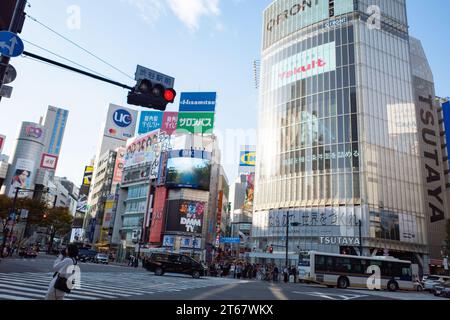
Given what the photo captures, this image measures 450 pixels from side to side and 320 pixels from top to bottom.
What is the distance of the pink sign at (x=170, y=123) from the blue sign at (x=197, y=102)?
226 inches

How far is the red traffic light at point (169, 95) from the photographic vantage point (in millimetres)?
8414

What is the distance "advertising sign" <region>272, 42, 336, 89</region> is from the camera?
61.5 metres

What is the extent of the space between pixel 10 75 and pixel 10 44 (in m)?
1.46

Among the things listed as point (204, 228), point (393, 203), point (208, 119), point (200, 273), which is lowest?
point (200, 273)

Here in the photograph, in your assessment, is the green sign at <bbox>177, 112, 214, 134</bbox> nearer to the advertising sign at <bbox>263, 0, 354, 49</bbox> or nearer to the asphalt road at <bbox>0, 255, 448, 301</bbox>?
the advertising sign at <bbox>263, 0, 354, 49</bbox>

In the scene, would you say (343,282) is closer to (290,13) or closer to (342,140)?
(342,140)

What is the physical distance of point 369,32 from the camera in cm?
6069

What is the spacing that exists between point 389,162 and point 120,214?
53131 mm

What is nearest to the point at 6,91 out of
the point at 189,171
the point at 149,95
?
the point at 149,95

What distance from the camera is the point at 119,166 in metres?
81.5

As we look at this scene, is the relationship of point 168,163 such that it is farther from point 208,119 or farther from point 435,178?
point 435,178
